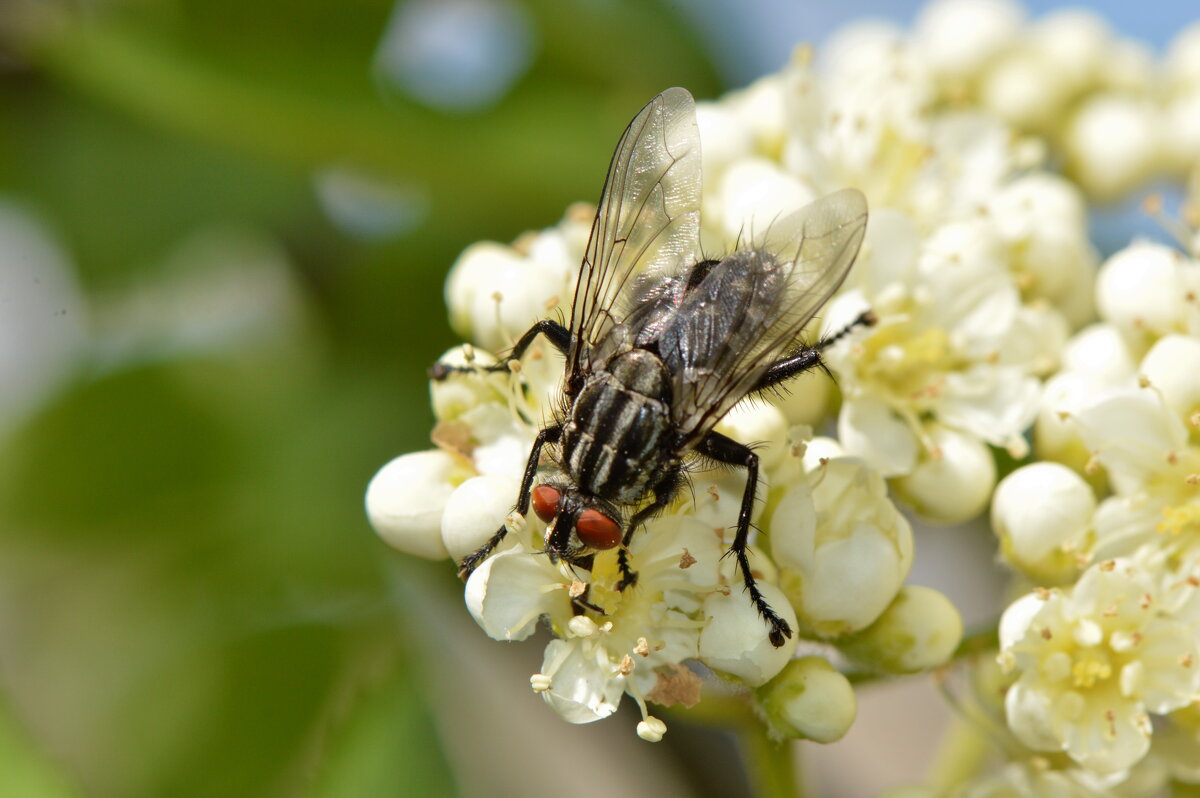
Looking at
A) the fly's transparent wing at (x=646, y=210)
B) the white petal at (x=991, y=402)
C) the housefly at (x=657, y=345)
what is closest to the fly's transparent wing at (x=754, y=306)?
the housefly at (x=657, y=345)

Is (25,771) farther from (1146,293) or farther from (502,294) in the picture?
(1146,293)

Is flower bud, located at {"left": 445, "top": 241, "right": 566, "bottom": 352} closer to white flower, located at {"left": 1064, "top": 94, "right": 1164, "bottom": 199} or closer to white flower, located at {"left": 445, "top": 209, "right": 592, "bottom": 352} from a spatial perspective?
white flower, located at {"left": 445, "top": 209, "right": 592, "bottom": 352}

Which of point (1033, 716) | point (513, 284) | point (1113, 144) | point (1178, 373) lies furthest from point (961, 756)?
point (1113, 144)

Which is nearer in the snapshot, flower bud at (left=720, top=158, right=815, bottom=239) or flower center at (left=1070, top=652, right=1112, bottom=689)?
flower center at (left=1070, top=652, right=1112, bottom=689)

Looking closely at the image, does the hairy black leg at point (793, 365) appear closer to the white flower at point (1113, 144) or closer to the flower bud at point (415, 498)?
the flower bud at point (415, 498)

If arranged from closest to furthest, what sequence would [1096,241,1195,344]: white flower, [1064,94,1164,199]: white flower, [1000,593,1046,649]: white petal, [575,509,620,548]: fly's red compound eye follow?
1. [575,509,620,548]: fly's red compound eye
2. [1000,593,1046,649]: white petal
3. [1096,241,1195,344]: white flower
4. [1064,94,1164,199]: white flower

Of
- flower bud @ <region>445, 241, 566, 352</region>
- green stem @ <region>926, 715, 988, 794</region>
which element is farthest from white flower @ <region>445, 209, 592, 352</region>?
green stem @ <region>926, 715, 988, 794</region>
